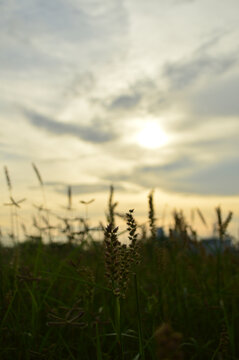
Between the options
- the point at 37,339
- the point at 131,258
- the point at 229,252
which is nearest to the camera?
the point at 131,258

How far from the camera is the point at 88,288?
2.32 m

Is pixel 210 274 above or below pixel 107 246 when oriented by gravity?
below

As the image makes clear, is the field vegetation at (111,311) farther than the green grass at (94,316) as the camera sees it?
No

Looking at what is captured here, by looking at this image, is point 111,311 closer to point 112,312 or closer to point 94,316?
point 112,312

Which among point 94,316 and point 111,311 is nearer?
point 94,316

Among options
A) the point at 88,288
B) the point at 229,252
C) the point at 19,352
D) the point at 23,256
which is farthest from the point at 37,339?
the point at 229,252

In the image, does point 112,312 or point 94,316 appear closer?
point 94,316

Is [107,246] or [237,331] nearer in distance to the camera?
[107,246]

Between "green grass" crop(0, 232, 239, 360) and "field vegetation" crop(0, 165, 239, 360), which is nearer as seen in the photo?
"field vegetation" crop(0, 165, 239, 360)

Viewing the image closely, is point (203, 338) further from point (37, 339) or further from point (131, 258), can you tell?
point (131, 258)

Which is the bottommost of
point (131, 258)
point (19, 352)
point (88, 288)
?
point (19, 352)

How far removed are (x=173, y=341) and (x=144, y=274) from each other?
5.40 m

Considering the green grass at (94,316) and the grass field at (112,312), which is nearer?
the grass field at (112,312)

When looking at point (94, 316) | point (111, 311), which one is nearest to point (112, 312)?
point (111, 311)
